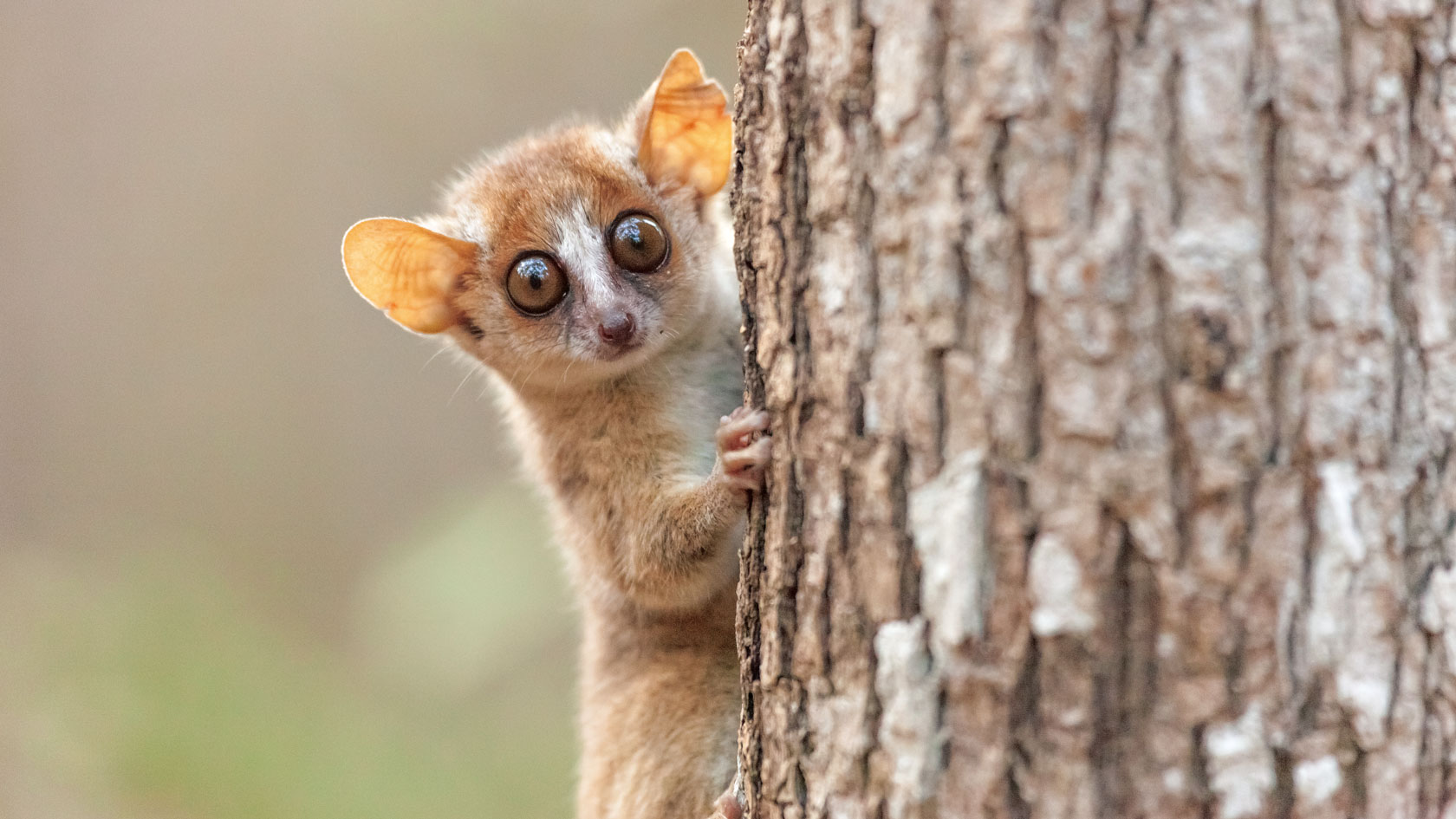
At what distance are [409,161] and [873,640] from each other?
7.14 meters

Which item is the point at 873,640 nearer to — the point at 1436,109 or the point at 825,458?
the point at 825,458

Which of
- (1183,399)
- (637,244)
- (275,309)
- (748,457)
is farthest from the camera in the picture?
(275,309)

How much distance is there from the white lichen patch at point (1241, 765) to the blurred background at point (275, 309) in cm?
532

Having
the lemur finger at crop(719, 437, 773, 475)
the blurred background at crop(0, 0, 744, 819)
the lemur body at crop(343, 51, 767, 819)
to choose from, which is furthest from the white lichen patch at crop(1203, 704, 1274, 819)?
the blurred background at crop(0, 0, 744, 819)

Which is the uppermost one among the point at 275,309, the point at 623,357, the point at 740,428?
the point at 275,309

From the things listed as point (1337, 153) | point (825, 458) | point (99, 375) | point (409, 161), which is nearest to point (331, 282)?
point (409, 161)

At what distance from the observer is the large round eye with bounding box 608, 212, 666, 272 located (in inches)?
132

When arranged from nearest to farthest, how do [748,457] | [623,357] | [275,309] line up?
[748,457] → [623,357] → [275,309]

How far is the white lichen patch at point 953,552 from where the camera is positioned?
5.01ft

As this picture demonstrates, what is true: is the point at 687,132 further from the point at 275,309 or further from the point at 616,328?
the point at 275,309

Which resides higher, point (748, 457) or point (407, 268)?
point (407, 268)

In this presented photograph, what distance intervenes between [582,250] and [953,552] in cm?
199

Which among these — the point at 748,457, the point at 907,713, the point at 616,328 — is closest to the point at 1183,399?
the point at 907,713

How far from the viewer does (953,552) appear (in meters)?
1.55
